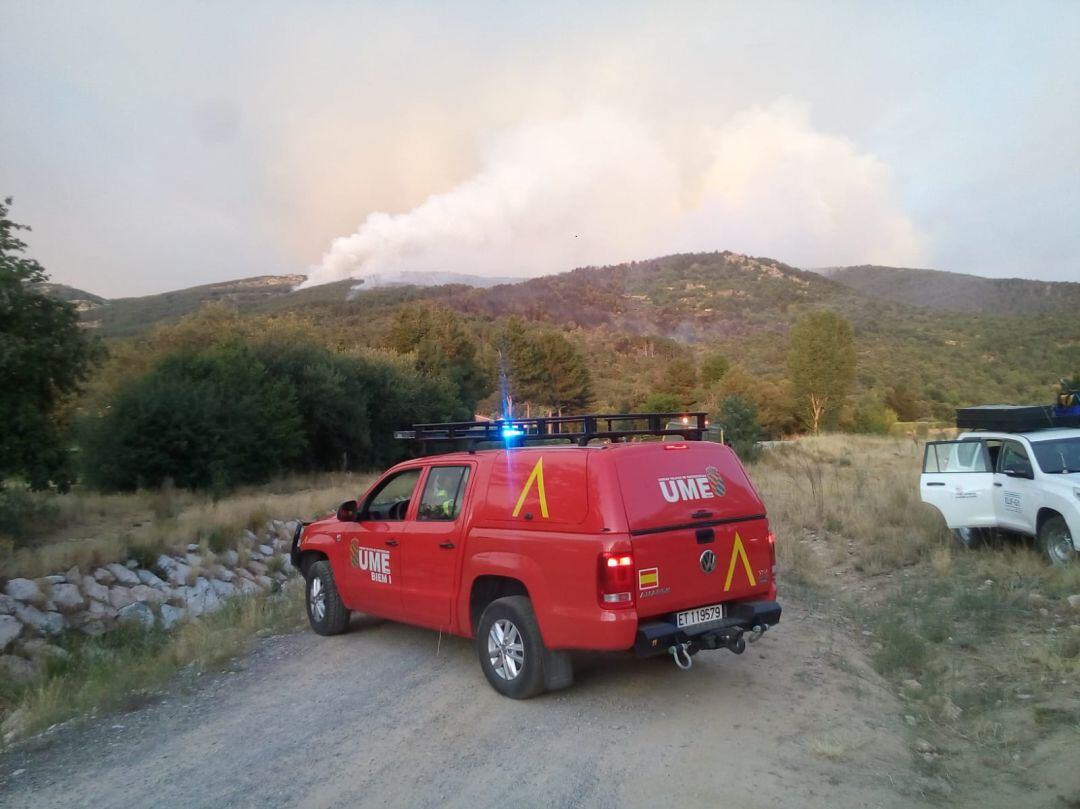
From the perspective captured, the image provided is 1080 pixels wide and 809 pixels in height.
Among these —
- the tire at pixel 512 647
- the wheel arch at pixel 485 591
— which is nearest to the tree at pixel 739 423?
the wheel arch at pixel 485 591

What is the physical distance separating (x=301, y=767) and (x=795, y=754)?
3.03 m

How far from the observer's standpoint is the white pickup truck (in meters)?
10.1

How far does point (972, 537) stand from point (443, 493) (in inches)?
348

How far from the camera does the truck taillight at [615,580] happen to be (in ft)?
18.4

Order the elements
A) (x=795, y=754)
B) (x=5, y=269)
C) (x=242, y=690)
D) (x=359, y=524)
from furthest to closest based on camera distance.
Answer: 1. (x=5, y=269)
2. (x=359, y=524)
3. (x=242, y=690)
4. (x=795, y=754)

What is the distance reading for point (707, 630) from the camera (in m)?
6.02

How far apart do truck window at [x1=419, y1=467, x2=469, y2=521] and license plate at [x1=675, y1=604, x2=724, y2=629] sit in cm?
205

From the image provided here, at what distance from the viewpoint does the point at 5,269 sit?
15.7 m

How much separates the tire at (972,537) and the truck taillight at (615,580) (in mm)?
8626

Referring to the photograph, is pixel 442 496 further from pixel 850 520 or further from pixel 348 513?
pixel 850 520

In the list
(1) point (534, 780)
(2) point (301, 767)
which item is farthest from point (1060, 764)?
(2) point (301, 767)

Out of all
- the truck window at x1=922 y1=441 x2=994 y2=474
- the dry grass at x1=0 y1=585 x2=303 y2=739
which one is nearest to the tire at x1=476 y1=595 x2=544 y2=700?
the dry grass at x1=0 y1=585 x2=303 y2=739

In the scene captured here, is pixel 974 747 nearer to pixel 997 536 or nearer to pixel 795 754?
pixel 795 754

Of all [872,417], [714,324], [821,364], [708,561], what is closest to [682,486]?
[708,561]
